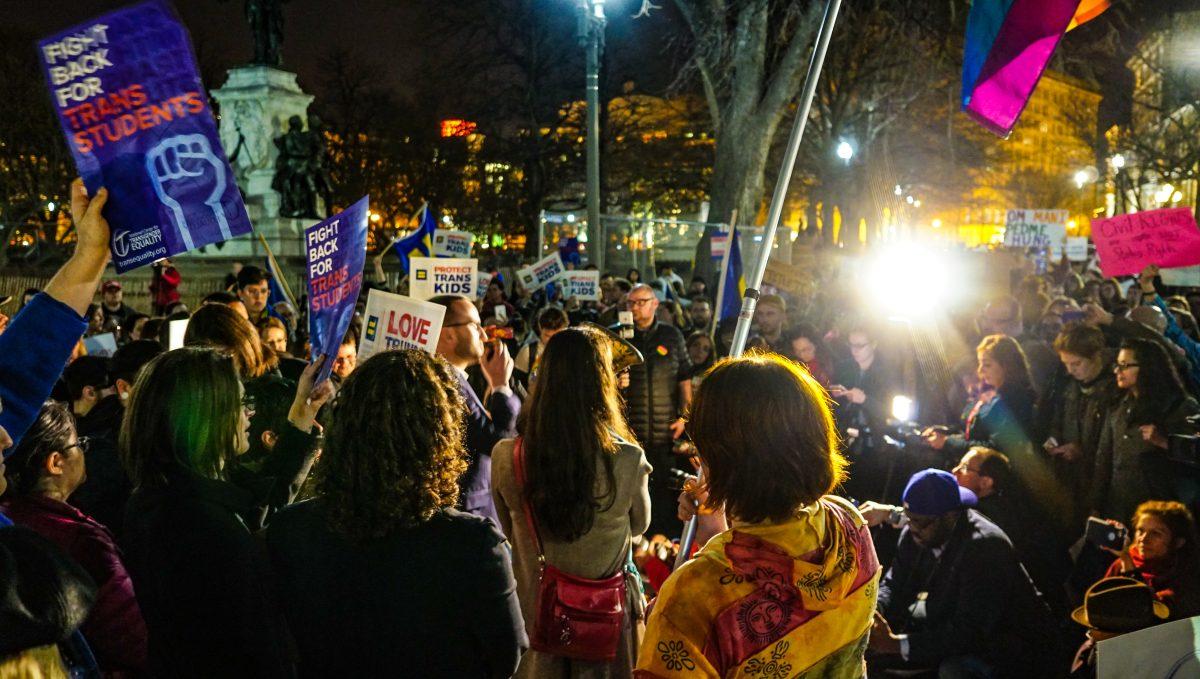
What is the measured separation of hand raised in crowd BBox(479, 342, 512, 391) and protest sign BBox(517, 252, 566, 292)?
7.87 metres

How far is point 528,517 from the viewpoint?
11.3ft

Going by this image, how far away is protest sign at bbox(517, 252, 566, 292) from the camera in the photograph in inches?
518

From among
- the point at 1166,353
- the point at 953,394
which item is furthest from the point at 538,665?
the point at 953,394

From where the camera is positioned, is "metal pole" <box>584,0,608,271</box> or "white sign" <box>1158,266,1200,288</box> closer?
"metal pole" <box>584,0,608,271</box>

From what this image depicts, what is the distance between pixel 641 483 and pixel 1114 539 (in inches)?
108

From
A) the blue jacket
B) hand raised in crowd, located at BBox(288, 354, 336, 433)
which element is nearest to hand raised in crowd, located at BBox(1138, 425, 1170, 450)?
hand raised in crowd, located at BBox(288, 354, 336, 433)

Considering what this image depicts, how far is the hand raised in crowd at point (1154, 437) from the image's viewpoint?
5.29 meters

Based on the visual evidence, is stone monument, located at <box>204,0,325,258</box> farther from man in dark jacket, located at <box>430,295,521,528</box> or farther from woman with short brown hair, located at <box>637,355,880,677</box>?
woman with short brown hair, located at <box>637,355,880,677</box>

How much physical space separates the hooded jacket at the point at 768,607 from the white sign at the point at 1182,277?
60.9 ft

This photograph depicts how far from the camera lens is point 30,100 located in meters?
31.0

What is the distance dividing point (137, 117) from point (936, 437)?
5.00 m

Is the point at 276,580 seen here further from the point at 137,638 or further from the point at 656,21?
the point at 656,21

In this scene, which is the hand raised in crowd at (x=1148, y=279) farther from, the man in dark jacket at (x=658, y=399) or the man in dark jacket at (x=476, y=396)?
the man in dark jacket at (x=476, y=396)

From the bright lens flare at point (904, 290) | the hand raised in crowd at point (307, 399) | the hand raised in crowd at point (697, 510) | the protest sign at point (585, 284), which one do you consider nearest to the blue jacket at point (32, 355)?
the hand raised in crowd at point (307, 399)
